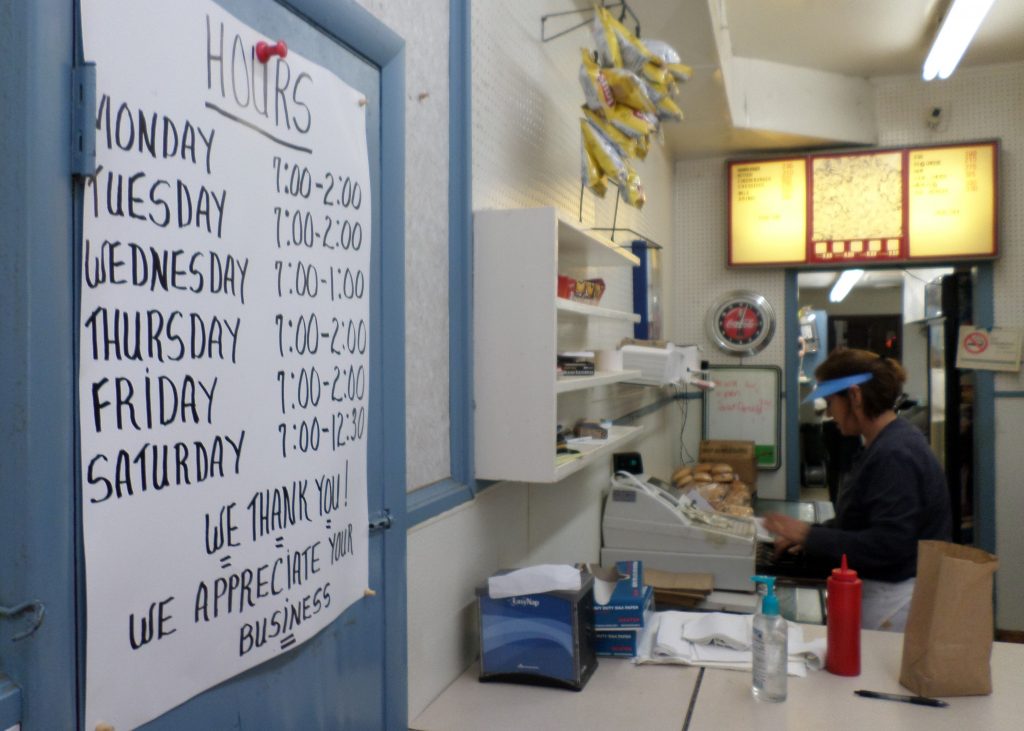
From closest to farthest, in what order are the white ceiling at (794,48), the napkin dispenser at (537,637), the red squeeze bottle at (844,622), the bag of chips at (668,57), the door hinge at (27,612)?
1. the door hinge at (27,612)
2. the napkin dispenser at (537,637)
3. the red squeeze bottle at (844,622)
4. the bag of chips at (668,57)
5. the white ceiling at (794,48)

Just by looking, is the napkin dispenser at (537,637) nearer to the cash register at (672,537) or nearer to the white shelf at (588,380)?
the white shelf at (588,380)

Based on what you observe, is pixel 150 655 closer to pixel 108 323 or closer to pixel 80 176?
pixel 108 323

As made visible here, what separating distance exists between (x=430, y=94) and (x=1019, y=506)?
4.34 m

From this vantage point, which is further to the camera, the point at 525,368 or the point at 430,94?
the point at 525,368

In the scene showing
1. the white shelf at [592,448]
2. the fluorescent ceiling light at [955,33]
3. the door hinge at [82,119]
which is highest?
the fluorescent ceiling light at [955,33]

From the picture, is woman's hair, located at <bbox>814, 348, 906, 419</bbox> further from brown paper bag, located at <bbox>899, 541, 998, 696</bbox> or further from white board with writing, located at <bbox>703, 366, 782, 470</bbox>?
white board with writing, located at <bbox>703, 366, 782, 470</bbox>

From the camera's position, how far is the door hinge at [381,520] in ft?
4.62

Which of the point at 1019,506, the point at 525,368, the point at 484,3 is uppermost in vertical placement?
the point at 484,3

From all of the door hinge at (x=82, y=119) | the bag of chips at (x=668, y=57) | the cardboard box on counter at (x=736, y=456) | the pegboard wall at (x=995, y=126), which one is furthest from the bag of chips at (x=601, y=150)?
the pegboard wall at (x=995, y=126)

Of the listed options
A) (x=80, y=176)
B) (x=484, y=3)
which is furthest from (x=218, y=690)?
(x=484, y=3)

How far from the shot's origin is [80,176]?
81 cm

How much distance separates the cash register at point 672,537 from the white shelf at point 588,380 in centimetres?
49

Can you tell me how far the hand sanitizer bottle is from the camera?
1.71 m

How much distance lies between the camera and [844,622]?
185 cm
